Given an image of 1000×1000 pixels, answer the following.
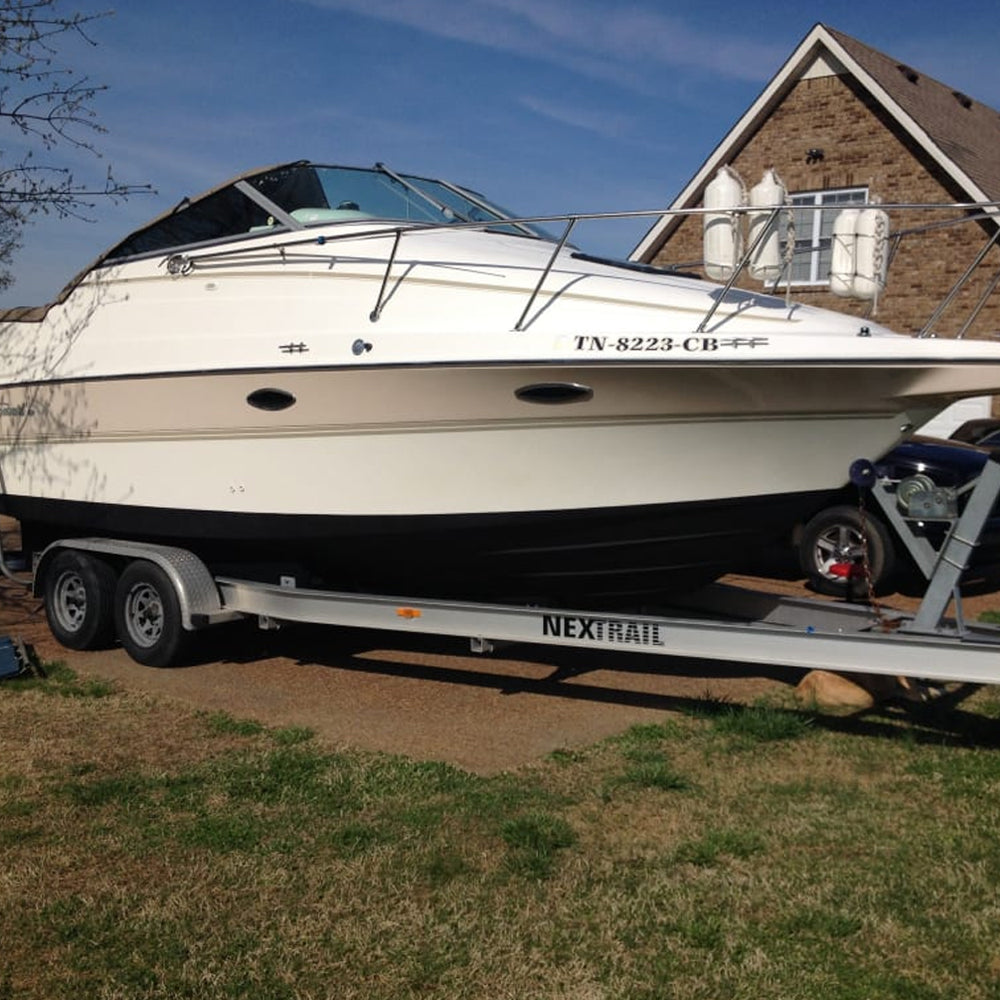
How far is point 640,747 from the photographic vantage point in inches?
209

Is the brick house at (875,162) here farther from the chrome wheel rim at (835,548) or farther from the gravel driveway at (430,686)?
the gravel driveway at (430,686)

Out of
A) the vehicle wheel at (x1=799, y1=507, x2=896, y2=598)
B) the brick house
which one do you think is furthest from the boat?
the brick house

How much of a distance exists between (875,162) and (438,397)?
44.1 feet

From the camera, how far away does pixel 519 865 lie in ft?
13.2

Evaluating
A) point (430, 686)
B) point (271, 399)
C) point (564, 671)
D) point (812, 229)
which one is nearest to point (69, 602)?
point (271, 399)

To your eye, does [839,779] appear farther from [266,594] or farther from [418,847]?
[266,594]

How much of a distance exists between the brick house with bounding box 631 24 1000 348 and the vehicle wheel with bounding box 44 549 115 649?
404 inches

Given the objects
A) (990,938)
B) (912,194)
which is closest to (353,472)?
(990,938)

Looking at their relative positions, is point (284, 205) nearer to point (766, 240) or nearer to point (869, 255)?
point (766, 240)

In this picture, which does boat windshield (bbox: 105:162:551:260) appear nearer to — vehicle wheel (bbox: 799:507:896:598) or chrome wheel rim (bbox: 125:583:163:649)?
chrome wheel rim (bbox: 125:583:163:649)

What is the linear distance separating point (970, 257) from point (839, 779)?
12.7m

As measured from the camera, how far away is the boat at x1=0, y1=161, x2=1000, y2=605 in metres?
5.23

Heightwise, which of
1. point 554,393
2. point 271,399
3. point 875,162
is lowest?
point 271,399

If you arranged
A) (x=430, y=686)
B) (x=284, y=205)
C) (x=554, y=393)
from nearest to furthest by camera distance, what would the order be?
(x=554, y=393) → (x=430, y=686) → (x=284, y=205)
